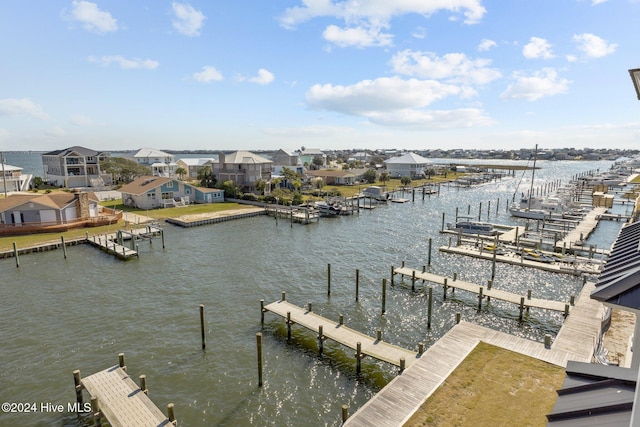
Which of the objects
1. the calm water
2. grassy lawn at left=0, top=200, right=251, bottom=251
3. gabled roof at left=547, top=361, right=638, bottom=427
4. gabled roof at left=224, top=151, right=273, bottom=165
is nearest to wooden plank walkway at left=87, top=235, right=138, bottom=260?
the calm water

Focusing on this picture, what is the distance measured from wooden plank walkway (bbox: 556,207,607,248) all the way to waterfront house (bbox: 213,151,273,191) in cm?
5637

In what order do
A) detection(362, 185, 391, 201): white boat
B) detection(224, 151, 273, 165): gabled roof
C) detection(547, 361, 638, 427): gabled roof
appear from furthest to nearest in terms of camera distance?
detection(362, 185, 391, 201): white boat, detection(224, 151, 273, 165): gabled roof, detection(547, 361, 638, 427): gabled roof

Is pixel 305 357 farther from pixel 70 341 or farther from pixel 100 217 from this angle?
pixel 100 217

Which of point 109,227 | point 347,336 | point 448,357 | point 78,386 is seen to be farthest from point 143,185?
point 448,357

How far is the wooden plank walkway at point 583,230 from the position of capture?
4301 cm

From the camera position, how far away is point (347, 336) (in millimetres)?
21172

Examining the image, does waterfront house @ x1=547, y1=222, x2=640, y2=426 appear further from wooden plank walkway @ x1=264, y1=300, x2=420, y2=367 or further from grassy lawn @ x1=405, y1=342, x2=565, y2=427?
wooden plank walkway @ x1=264, y1=300, x2=420, y2=367

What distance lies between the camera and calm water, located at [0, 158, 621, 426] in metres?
17.7

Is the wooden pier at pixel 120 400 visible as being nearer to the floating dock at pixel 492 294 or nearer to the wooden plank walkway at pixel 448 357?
the wooden plank walkway at pixel 448 357

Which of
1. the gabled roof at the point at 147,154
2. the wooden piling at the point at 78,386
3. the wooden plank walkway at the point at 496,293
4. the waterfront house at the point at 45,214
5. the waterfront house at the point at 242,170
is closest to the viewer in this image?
the wooden piling at the point at 78,386

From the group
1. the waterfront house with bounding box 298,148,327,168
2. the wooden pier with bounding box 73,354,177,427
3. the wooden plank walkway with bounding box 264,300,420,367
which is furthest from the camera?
the waterfront house with bounding box 298,148,327,168

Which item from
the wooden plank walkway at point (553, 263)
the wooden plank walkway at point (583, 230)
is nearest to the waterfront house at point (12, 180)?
the wooden plank walkway at point (553, 263)

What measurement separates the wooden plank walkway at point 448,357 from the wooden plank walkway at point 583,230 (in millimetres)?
22666

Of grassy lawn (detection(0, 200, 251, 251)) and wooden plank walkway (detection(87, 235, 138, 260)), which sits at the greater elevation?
grassy lawn (detection(0, 200, 251, 251))
